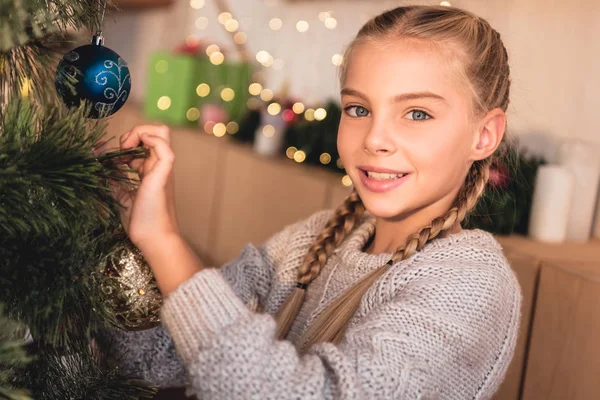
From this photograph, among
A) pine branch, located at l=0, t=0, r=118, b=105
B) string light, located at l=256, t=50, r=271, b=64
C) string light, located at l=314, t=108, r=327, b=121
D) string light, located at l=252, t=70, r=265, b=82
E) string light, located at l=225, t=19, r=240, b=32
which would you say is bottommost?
string light, located at l=314, t=108, r=327, b=121

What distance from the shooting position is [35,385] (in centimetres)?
63

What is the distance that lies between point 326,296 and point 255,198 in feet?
3.80

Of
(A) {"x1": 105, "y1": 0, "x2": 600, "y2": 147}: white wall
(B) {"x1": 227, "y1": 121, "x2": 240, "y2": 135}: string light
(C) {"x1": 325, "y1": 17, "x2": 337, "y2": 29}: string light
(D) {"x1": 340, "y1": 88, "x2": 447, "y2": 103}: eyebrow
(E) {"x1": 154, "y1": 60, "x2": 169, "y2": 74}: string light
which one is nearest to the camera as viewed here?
(D) {"x1": 340, "y1": 88, "x2": 447, "y2": 103}: eyebrow

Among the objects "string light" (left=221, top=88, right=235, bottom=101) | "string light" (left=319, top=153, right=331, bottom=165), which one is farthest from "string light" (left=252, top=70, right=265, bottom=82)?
"string light" (left=319, top=153, right=331, bottom=165)

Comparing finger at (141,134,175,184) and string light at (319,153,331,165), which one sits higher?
finger at (141,134,175,184)

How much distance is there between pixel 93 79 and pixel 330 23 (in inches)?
73.0

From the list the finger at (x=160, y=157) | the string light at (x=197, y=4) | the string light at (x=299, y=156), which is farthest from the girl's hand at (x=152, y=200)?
the string light at (x=197, y=4)

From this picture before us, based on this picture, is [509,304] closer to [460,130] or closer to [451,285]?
[451,285]

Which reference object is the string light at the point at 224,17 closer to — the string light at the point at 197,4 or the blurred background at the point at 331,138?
the blurred background at the point at 331,138

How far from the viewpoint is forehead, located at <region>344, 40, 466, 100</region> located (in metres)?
0.95

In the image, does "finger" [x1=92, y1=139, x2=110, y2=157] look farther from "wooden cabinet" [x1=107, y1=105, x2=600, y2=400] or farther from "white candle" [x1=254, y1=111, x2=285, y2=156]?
"white candle" [x1=254, y1=111, x2=285, y2=156]

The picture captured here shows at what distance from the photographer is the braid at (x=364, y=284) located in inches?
38.5

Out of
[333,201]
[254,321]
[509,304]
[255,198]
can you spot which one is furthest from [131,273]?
[255,198]

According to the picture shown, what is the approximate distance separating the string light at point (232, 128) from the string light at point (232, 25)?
51 centimetres
